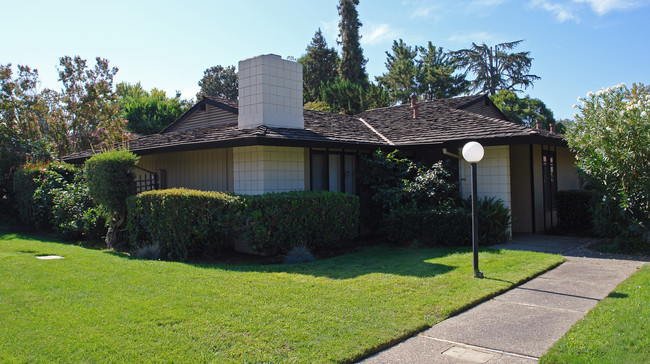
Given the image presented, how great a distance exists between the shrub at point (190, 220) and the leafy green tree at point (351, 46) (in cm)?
2891

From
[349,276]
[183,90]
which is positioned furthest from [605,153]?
[183,90]

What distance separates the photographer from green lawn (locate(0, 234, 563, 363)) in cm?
405

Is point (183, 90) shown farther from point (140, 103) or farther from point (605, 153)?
point (605, 153)

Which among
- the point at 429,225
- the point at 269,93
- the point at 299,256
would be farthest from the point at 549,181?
the point at 269,93

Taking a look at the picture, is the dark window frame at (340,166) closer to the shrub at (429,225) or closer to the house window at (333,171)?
the house window at (333,171)

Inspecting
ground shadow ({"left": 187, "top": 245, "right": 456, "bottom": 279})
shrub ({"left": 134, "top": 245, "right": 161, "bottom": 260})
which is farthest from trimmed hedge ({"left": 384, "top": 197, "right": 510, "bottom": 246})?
shrub ({"left": 134, "top": 245, "right": 161, "bottom": 260})

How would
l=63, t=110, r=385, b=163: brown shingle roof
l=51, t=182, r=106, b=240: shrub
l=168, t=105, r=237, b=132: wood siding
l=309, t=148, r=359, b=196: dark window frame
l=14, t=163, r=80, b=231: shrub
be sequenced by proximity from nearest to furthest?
l=63, t=110, r=385, b=163: brown shingle roof
l=309, t=148, r=359, b=196: dark window frame
l=51, t=182, r=106, b=240: shrub
l=14, t=163, r=80, b=231: shrub
l=168, t=105, r=237, b=132: wood siding

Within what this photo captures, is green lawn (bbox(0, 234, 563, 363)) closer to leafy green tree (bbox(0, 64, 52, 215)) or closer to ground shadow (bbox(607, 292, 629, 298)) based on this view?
ground shadow (bbox(607, 292, 629, 298))

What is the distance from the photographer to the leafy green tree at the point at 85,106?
19469 millimetres

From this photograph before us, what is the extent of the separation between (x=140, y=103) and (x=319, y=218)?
2620 cm

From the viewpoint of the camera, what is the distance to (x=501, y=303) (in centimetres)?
564

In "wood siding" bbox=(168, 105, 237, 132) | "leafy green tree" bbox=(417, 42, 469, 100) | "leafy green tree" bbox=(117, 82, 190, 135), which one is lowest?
"wood siding" bbox=(168, 105, 237, 132)

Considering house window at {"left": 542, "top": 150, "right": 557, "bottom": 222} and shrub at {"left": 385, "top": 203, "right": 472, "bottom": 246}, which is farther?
house window at {"left": 542, "top": 150, "right": 557, "bottom": 222}

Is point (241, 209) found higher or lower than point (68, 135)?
lower
